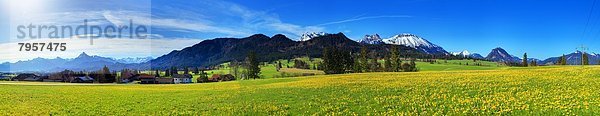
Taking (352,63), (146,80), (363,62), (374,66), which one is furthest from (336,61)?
(146,80)

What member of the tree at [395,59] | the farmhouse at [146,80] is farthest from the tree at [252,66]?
the tree at [395,59]

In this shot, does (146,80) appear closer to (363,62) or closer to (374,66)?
(363,62)

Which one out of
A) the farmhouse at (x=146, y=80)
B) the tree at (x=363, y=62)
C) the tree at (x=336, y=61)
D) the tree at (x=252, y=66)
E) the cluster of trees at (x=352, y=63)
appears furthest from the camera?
the farmhouse at (x=146, y=80)

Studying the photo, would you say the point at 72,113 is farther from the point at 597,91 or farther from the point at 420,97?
the point at 597,91

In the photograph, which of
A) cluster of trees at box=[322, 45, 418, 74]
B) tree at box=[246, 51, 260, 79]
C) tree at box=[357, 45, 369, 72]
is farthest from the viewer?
tree at box=[357, 45, 369, 72]

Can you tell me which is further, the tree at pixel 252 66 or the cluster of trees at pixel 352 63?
the cluster of trees at pixel 352 63

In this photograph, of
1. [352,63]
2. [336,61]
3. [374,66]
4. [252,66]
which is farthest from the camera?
[374,66]

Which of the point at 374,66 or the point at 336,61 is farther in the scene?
the point at 374,66

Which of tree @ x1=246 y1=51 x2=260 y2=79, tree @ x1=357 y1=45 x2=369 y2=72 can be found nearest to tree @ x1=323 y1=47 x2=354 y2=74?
tree @ x1=357 y1=45 x2=369 y2=72

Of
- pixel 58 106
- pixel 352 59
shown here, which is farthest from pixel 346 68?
pixel 58 106

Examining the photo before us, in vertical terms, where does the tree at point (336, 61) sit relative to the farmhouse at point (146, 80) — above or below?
above

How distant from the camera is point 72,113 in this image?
2573 centimetres

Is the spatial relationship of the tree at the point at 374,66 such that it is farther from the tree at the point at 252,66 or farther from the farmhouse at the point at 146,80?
the farmhouse at the point at 146,80

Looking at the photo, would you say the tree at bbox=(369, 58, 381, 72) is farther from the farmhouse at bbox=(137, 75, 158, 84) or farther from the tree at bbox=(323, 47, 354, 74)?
the farmhouse at bbox=(137, 75, 158, 84)
